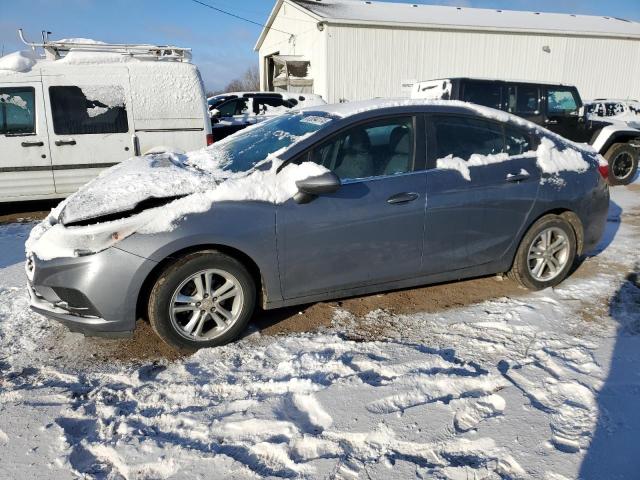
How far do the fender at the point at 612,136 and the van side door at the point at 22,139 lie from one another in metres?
9.37

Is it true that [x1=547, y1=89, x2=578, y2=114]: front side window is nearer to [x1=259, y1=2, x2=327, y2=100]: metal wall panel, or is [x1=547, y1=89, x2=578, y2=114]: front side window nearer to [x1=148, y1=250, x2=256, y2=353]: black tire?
[x1=148, y1=250, x2=256, y2=353]: black tire

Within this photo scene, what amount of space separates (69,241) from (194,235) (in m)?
0.77

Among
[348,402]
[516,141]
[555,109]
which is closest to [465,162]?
[516,141]

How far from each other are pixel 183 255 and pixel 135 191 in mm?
540

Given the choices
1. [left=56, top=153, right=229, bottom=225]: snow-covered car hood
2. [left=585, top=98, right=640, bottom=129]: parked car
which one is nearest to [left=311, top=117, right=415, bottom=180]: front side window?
[left=56, top=153, right=229, bottom=225]: snow-covered car hood

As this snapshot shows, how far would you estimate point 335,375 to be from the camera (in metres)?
3.08

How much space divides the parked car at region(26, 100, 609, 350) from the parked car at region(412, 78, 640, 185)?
5.00 metres

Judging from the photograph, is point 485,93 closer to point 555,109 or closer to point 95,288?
point 555,109

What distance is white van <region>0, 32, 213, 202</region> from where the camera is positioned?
653 cm

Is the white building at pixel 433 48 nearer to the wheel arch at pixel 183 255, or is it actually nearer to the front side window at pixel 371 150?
the front side window at pixel 371 150

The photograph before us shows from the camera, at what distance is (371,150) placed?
148 inches

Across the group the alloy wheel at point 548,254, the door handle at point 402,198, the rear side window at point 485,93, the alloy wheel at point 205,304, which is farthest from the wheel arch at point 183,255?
the rear side window at point 485,93

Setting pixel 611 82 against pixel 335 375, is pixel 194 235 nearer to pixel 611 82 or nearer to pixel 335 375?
pixel 335 375

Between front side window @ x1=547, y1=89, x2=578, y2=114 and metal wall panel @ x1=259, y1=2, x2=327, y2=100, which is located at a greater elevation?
metal wall panel @ x1=259, y1=2, x2=327, y2=100
